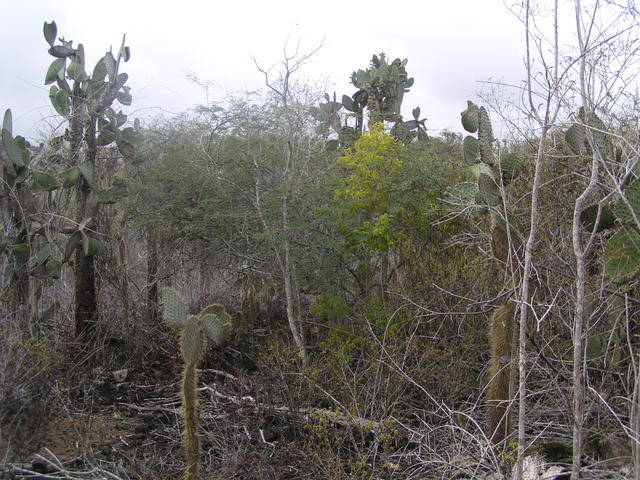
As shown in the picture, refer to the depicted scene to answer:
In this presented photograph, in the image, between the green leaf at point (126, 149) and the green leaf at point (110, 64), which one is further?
the green leaf at point (126, 149)

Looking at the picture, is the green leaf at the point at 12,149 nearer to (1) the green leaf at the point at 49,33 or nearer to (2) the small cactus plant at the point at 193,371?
(1) the green leaf at the point at 49,33

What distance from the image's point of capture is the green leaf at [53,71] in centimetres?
775

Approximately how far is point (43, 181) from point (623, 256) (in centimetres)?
566

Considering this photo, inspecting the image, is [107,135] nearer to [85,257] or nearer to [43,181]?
[43,181]

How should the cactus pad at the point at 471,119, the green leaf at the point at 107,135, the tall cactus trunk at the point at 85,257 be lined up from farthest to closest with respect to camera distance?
1. the green leaf at the point at 107,135
2. the tall cactus trunk at the point at 85,257
3. the cactus pad at the point at 471,119

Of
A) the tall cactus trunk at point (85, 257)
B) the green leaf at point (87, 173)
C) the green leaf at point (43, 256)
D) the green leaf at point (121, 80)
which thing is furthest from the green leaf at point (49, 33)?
the green leaf at point (43, 256)

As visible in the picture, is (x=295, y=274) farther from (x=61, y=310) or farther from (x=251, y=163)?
(x=61, y=310)

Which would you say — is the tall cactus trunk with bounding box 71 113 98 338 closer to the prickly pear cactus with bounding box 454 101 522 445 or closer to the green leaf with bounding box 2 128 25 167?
the green leaf with bounding box 2 128 25 167

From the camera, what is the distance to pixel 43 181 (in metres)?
6.93

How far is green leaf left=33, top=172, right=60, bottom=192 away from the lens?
6.93 m

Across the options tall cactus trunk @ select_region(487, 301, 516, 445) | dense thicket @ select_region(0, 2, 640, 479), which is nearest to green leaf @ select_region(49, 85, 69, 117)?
dense thicket @ select_region(0, 2, 640, 479)

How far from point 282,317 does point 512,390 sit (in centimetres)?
554

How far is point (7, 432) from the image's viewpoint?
4566mm

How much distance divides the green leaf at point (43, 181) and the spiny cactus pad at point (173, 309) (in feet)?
8.73
